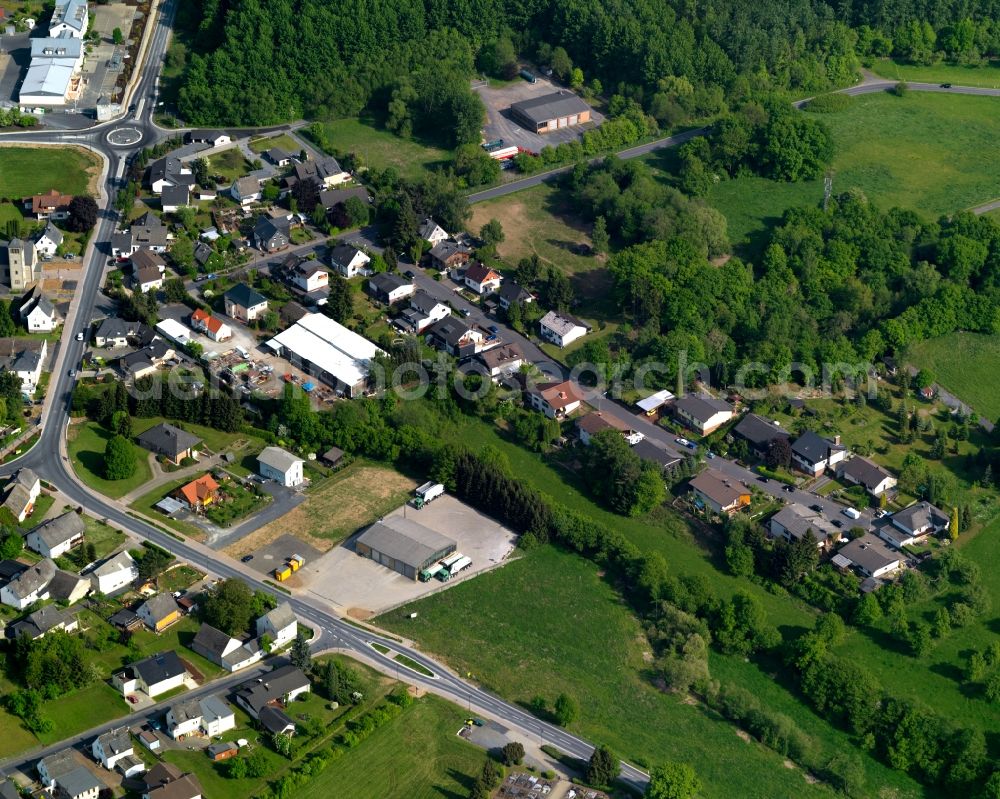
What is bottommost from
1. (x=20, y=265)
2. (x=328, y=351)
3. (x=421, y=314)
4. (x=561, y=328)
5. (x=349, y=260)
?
(x=561, y=328)

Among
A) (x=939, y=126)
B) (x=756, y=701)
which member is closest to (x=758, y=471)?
(x=756, y=701)

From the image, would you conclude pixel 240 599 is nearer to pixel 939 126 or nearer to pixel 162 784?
pixel 162 784

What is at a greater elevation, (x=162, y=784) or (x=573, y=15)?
(x=573, y=15)

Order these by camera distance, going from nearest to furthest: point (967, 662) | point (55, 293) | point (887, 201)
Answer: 1. point (967, 662)
2. point (55, 293)
3. point (887, 201)

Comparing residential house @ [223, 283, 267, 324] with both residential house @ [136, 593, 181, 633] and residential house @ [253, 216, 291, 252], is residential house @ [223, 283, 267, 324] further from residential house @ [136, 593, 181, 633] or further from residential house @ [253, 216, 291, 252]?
residential house @ [136, 593, 181, 633]

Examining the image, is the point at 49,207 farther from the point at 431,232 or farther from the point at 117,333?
the point at 431,232

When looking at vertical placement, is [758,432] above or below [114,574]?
below

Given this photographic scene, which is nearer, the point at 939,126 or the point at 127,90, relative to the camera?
the point at 127,90


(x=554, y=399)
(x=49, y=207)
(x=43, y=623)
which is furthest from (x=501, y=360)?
(x=43, y=623)
